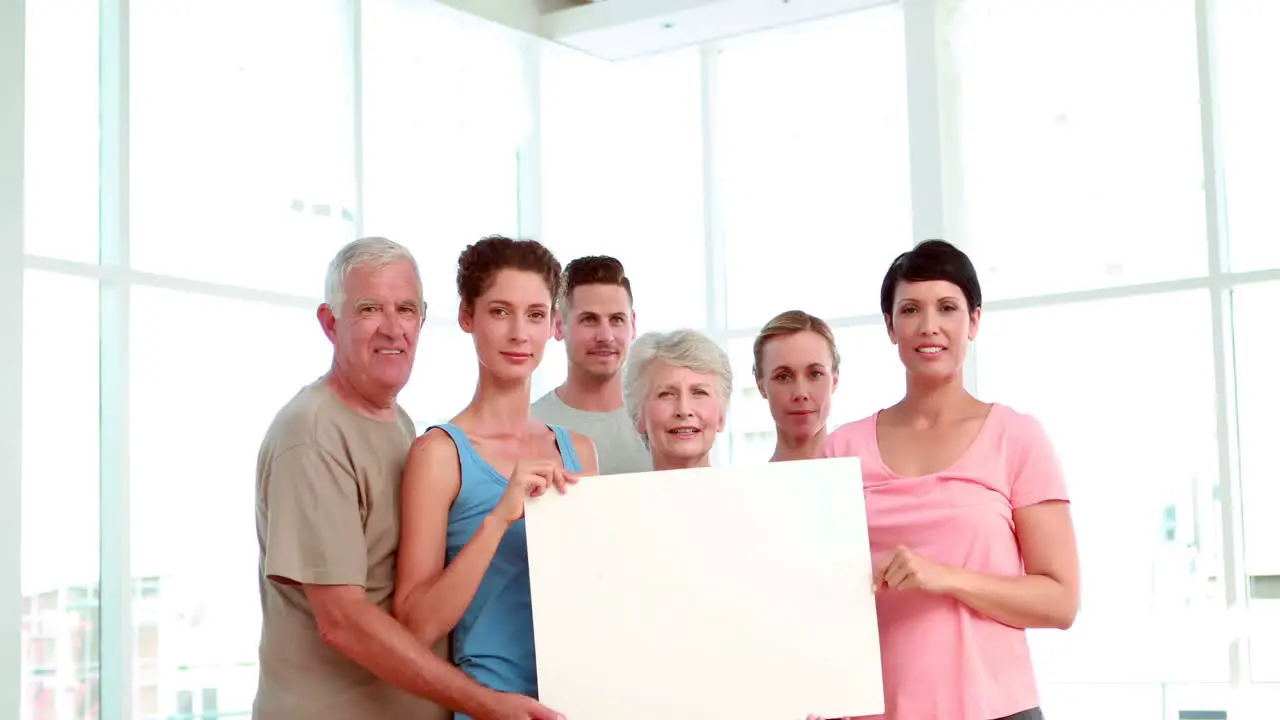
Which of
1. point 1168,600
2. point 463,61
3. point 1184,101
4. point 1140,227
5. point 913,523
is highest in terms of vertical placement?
point 463,61

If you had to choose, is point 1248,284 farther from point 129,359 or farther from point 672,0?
point 129,359

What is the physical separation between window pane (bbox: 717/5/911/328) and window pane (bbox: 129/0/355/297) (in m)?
2.05

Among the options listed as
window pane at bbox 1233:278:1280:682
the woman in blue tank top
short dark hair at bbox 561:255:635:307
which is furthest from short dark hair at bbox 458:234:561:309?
window pane at bbox 1233:278:1280:682

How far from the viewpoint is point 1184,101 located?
18.0 feet

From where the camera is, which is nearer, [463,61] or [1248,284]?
[1248,284]

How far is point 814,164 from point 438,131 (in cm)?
177

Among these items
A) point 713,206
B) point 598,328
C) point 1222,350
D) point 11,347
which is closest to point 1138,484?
point 1222,350

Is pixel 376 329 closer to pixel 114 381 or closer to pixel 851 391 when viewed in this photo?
pixel 114 381

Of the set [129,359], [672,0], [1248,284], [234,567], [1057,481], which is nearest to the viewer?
[1057,481]

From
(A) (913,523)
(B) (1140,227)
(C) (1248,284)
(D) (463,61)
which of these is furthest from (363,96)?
(A) (913,523)

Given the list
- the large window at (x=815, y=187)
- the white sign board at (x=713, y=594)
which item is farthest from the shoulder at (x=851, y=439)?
the large window at (x=815, y=187)

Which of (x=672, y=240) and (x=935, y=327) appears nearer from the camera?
(x=935, y=327)

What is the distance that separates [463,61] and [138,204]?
195 cm

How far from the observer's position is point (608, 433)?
304cm
